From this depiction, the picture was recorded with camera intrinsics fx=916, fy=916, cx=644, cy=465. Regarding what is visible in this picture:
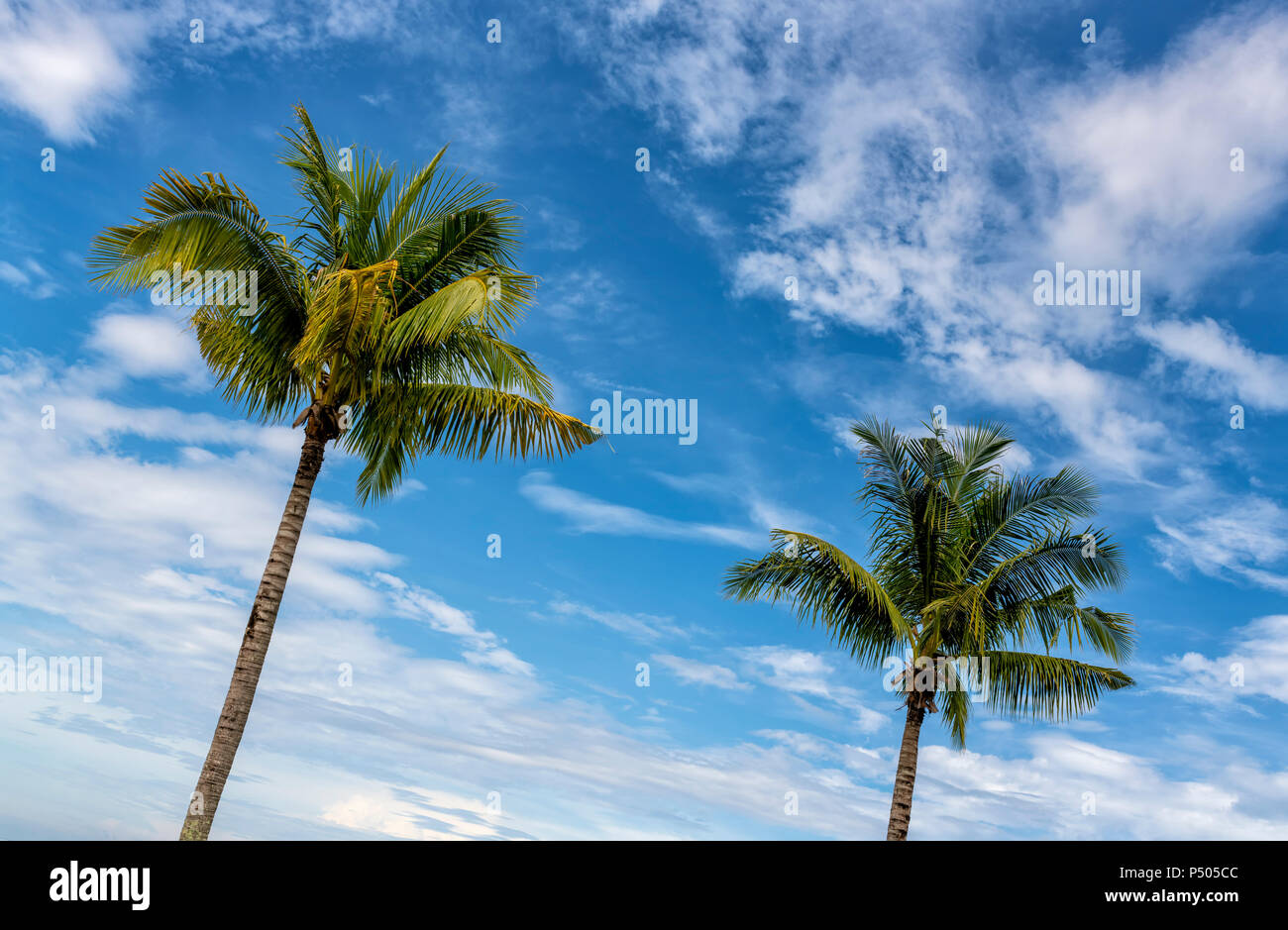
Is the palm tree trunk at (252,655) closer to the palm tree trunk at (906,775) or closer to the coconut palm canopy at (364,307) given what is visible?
the coconut palm canopy at (364,307)

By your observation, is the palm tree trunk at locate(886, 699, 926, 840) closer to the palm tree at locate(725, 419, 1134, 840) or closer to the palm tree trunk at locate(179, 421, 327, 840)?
the palm tree at locate(725, 419, 1134, 840)

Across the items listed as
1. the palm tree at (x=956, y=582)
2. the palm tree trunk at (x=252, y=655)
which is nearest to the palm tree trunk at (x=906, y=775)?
the palm tree at (x=956, y=582)

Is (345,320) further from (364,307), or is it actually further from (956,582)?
(956,582)

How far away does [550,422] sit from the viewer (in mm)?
14852

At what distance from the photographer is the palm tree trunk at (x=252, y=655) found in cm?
1209

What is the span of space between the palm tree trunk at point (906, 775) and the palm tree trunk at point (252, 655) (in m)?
11.5

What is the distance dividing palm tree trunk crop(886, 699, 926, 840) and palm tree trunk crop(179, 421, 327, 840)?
11.5 meters

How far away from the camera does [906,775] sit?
58.1 feet

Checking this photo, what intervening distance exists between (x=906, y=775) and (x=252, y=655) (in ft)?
39.7

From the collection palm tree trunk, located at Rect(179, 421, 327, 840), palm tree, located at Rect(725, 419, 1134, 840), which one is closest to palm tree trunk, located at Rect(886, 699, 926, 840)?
palm tree, located at Rect(725, 419, 1134, 840)

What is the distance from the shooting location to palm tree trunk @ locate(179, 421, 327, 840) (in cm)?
1209
